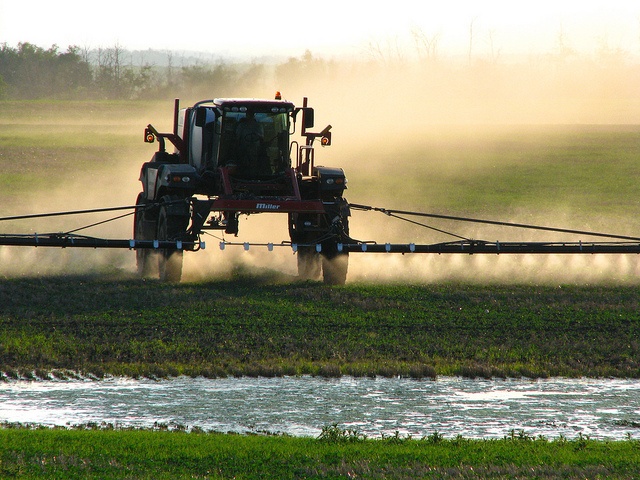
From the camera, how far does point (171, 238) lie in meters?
21.9

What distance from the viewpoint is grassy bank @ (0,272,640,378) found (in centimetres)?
1496

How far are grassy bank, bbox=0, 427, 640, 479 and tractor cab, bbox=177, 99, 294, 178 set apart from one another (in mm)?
11952

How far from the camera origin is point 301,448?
10430mm

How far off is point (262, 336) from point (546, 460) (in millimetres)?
7232

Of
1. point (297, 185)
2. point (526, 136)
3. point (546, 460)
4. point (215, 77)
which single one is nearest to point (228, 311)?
point (297, 185)

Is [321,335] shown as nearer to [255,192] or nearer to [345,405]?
[345,405]

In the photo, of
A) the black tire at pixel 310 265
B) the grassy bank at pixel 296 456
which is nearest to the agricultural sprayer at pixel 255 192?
the black tire at pixel 310 265

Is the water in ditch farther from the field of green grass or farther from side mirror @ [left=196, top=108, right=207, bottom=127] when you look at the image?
side mirror @ [left=196, top=108, right=207, bottom=127]

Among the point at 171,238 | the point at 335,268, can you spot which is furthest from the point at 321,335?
the point at 171,238

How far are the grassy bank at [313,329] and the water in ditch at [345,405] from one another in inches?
20.9

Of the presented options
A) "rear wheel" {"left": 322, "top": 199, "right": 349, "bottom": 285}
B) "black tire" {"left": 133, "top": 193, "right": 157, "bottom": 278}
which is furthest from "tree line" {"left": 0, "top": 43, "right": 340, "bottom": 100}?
"rear wheel" {"left": 322, "top": 199, "right": 349, "bottom": 285}

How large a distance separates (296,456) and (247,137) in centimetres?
1308

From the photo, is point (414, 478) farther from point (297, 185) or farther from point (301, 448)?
point (297, 185)

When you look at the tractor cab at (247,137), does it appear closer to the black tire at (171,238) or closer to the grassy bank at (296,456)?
the black tire at (171,238)
